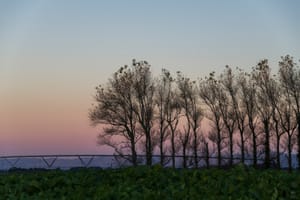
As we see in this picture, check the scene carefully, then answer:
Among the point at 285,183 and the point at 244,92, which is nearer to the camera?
the point at 285,183

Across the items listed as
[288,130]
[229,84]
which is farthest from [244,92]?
[288,130]

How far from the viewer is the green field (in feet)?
25.6

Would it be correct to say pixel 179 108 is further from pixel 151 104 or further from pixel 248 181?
pixel 248 181

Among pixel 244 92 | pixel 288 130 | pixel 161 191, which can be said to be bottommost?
pixel 161 191

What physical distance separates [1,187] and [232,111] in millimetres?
67009

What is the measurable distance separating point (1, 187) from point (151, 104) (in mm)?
63134

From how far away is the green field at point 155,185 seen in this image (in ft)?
25.6

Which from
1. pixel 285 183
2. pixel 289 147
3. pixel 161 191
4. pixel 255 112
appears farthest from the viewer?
pixel 255 112

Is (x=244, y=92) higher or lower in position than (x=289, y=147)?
higher

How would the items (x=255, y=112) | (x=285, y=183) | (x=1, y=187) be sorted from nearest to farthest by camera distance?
(x=285, y=183), (x=1, y=187), (x=255, y=112)

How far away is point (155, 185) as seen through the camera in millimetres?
8938

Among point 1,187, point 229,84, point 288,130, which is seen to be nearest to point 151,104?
point 229,84

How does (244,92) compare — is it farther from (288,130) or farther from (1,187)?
(1,187)

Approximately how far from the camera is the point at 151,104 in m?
72.4
